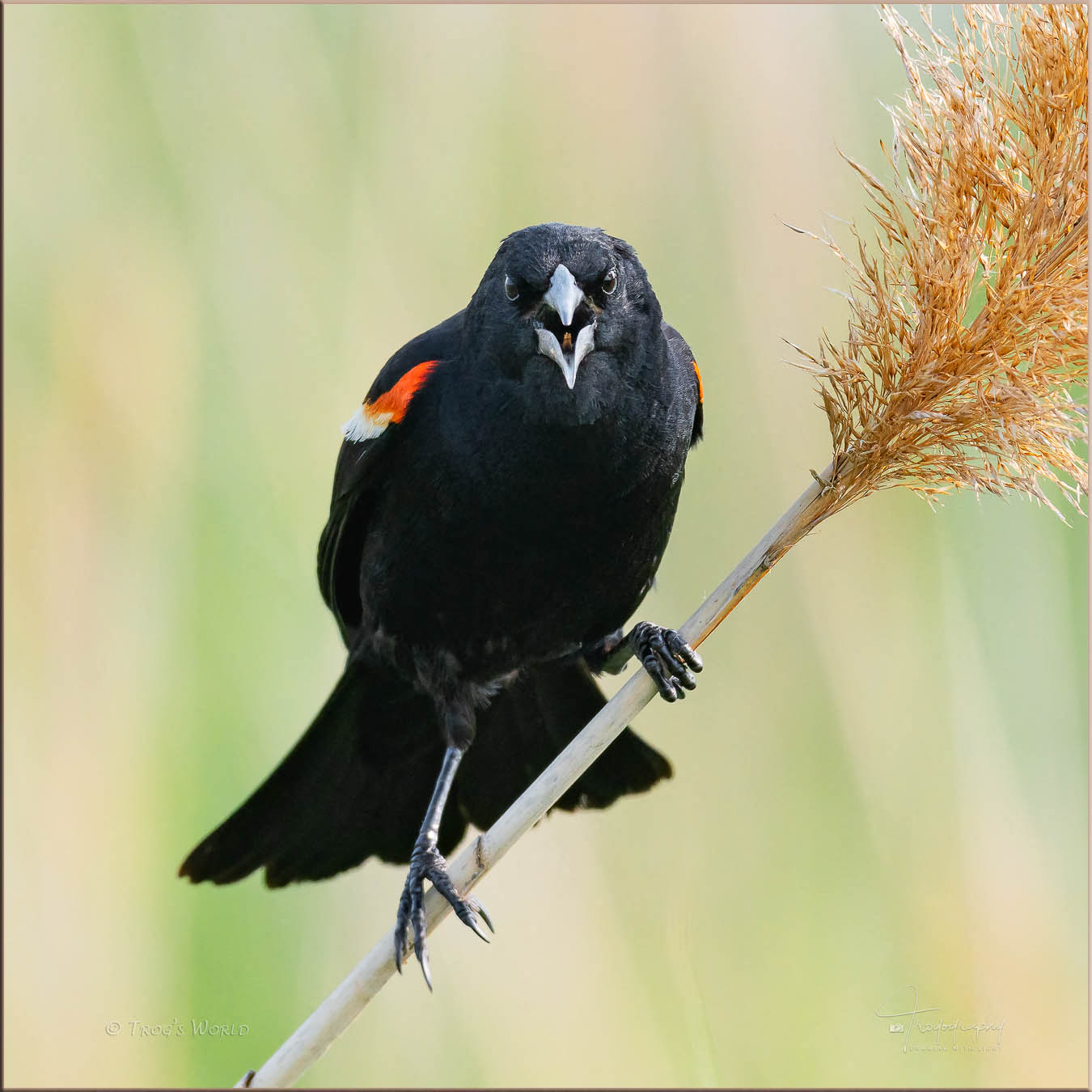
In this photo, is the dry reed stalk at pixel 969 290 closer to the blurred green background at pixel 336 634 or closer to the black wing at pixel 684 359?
the black wing at pixel 684 359

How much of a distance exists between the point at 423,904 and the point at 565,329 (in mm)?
1098

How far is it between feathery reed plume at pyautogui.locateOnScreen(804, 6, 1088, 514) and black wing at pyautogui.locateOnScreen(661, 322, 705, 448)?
651 mm

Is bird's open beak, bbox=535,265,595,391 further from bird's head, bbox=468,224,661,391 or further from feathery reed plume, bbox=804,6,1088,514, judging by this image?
feathery reed plume, bbox=804,6,1088,514

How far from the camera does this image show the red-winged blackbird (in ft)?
6.24

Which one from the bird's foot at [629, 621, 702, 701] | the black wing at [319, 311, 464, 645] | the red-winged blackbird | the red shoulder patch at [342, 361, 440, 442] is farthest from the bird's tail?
the red shoulder patch at [342, 361, 440, 442]

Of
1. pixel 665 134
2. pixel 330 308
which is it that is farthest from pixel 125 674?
pixel 665 134

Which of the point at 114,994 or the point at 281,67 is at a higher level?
the point at 281,67

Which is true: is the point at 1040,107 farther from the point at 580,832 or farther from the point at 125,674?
the point at 125,674

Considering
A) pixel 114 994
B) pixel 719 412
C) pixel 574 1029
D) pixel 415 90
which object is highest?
pixel 415 90

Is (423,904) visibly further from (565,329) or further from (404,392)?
(565,329)

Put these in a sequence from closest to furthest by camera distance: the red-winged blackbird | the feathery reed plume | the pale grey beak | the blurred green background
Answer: the feathery reed plume < the pale grey beak < the red-winged blackbird < the blurred green background

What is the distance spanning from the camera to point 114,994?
7.22 feet

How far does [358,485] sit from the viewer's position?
7.41ft

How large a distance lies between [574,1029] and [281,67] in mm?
2208
